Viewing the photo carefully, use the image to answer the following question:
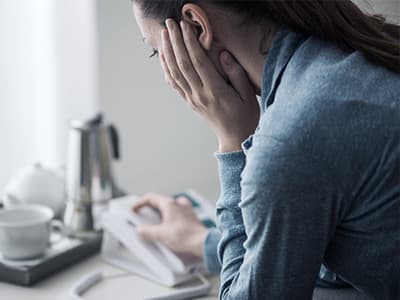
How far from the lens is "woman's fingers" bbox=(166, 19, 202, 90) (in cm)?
100

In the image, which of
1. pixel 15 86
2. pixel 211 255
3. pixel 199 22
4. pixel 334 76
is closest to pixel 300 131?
pixel 334 76

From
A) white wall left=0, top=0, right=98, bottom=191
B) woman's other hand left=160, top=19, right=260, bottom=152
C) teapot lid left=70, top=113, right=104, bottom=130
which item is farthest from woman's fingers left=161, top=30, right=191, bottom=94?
white wall left=0, top=0, right=98, bottom=191

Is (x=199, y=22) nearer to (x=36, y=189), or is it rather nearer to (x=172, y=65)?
(x=172, y=65)

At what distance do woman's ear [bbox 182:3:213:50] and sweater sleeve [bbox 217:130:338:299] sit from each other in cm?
17

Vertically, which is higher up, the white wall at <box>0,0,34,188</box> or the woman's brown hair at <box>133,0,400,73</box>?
the woman's brown hair at <box>133,0,400,73</box>

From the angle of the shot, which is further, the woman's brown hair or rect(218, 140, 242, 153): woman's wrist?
rect(218, 140, 242, 153): woman's wrist

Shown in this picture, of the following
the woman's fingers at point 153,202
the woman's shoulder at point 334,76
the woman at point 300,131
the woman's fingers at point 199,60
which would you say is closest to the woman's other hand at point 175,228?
the woman's fingers at point 153,202

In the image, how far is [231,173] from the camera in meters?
1.06

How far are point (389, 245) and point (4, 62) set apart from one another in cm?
130

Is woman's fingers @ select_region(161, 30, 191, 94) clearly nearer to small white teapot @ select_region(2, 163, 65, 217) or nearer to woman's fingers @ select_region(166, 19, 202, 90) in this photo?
woman's fingers @ select_region(166, 19, 202, 90)

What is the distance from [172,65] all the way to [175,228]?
41cm

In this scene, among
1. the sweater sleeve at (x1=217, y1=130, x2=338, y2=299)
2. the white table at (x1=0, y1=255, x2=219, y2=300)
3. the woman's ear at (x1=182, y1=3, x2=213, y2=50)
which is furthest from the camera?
the white table at (x1=0, y1=255, x2=219, y2=300)

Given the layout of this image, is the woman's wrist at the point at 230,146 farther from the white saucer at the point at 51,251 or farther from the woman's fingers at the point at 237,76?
the white saucer at the point at 51,251

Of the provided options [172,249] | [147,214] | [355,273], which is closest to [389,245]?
[355,273]
